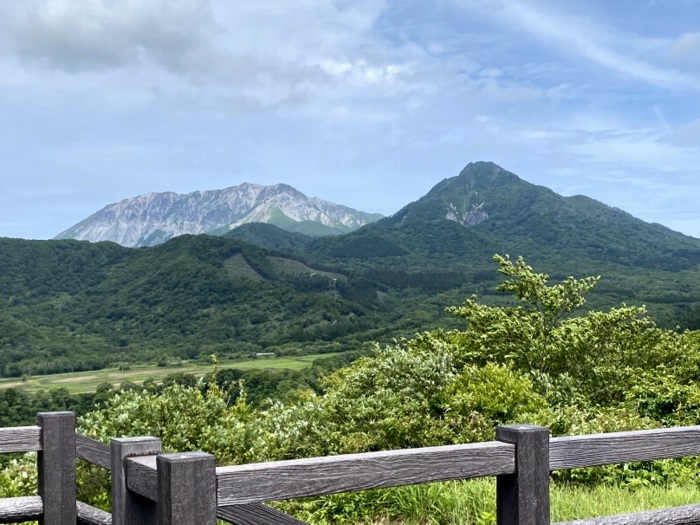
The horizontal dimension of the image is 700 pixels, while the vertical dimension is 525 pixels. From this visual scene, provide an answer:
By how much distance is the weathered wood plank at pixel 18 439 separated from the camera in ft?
15.8

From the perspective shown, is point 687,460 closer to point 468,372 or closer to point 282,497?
point 468,372

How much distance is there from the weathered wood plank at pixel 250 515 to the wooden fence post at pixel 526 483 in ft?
3.60

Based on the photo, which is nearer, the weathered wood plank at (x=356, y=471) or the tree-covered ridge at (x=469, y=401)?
the weathered wood plank at (x=356, y=471)

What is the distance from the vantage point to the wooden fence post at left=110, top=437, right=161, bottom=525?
3.10 meters

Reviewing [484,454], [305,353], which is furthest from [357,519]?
[305,353]

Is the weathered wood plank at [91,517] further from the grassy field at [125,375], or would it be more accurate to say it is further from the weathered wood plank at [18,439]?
the grassy field at [125,375]

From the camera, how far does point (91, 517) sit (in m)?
5.02

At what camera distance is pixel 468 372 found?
13.8 m

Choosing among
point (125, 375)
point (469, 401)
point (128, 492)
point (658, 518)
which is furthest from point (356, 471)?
point (125, 375)

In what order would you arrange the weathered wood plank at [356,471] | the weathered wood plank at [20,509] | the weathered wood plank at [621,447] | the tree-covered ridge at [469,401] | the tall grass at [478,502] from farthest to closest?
1. the tree-covered ridge at [469,401]
2. the tall grass at [478,502]
3. the weathered wood plank at [20,509]
4. the weathered wood plank at [621,447]
5. the weathered wood plank at [356,471]

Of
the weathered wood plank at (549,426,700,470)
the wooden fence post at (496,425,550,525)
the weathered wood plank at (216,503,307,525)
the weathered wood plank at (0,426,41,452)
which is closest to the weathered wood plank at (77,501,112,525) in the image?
the weathered wood plank at (0,426,41,452)

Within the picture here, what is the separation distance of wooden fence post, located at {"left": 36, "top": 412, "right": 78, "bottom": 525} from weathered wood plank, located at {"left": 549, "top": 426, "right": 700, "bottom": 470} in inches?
128

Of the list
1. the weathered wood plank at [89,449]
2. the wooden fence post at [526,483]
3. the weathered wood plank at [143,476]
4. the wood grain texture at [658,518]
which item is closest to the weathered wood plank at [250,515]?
the weathered wood plank at [143,476]

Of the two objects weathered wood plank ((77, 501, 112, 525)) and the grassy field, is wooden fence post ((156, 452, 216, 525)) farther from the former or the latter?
the grassy field
